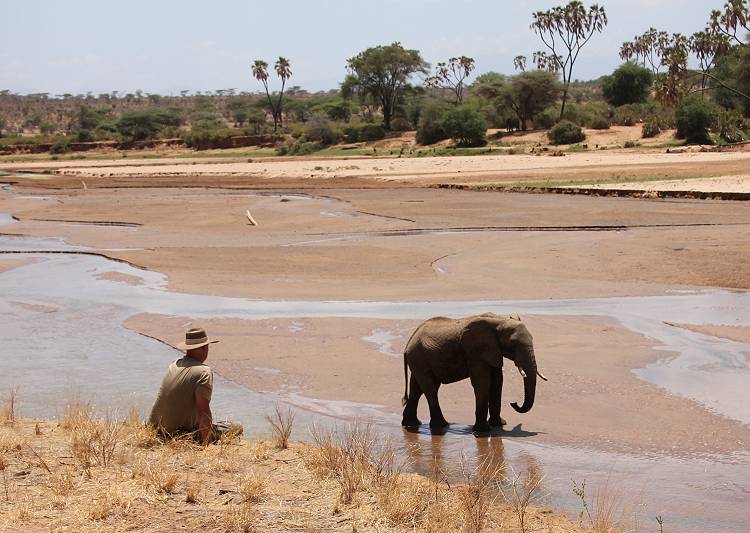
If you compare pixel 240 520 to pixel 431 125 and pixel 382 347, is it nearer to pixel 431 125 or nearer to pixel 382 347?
pixel 382 347

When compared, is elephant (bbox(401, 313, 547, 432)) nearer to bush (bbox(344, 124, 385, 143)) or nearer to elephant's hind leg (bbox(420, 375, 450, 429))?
elephant's hind leg (bbox(420, 375, 450, 429))

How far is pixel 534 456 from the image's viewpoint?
9.27 m

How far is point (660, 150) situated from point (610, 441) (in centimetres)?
4863

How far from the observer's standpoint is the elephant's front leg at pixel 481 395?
9.91 m

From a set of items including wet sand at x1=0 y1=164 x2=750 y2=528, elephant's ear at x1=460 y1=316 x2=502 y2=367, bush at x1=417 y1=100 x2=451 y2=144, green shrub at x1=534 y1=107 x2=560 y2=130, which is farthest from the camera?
bush at x1=417 y1=100 x2=451 y2=144

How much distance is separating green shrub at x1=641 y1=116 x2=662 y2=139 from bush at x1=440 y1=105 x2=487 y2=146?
39.3ft

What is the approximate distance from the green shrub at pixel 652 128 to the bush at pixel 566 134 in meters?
4.06

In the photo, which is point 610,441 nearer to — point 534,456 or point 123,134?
point 534,456

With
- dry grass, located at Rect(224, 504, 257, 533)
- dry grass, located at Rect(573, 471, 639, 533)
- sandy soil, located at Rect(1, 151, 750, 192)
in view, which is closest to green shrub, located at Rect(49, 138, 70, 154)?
sandy soil, located at Rect(1, 151, 750, 192)

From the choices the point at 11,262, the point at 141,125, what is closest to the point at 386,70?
the point at 141,125

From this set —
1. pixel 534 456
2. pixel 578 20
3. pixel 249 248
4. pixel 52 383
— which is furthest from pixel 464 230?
pixel 578 20

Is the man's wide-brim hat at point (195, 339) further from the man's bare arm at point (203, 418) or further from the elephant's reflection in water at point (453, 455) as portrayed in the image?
the elephant's reflection in water at point (453, 455)

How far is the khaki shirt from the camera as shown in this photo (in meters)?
8.47

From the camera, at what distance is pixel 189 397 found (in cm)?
853
